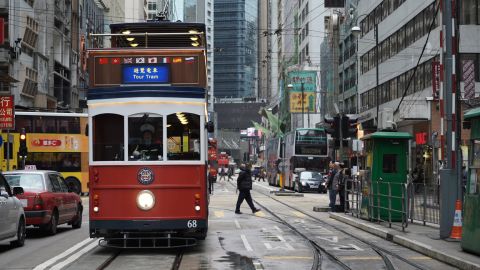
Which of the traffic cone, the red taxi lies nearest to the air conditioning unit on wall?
the red taxi

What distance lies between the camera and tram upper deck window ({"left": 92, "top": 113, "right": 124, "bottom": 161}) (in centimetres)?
1338

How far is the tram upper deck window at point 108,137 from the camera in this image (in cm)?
1338

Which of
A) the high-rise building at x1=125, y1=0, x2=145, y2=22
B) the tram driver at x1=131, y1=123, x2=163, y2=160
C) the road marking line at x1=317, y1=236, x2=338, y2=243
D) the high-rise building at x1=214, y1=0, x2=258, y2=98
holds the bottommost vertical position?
the road marking line at x1=317, y1=236, x2=338, y2=243

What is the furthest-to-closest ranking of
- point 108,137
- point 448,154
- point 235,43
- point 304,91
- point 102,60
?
point 235,43, point 304,91, point 448,154, point 102,60, point 108,137

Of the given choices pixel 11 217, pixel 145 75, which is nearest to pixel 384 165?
pixel 145 75

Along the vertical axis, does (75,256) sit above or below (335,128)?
below

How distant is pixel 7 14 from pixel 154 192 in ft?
130

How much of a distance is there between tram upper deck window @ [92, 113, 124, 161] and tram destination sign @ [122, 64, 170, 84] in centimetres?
83

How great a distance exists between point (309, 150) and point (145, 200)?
36.5 metres

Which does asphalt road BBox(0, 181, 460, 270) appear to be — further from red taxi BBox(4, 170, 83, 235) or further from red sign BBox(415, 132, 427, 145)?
red sign BBox(415, 132, 427, 145)

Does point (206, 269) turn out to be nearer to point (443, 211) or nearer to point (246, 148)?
point (443, 211)

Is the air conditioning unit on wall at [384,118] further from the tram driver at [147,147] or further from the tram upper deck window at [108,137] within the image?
the tram upper deck window at [108,137]

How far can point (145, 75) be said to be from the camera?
543 inches

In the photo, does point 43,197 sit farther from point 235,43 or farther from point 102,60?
point 235,43
